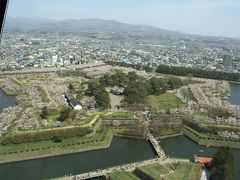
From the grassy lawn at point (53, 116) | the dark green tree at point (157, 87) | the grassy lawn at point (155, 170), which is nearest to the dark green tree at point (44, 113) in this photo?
the grassy lawn at point (53, 116)

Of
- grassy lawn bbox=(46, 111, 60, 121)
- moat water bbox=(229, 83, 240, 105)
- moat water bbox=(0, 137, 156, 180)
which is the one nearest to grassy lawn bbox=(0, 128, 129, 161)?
moat water bbox=(0, 137, 156, 180)

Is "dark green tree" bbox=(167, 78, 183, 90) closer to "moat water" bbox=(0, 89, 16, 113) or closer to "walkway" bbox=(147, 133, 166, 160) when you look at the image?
"walkway" bbox=(147, 133, 166, 160)

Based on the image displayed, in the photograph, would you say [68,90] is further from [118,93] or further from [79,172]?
[79,172]

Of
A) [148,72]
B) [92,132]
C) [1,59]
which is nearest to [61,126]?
[92,132]

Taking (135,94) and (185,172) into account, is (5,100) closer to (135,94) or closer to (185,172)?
(135,94)

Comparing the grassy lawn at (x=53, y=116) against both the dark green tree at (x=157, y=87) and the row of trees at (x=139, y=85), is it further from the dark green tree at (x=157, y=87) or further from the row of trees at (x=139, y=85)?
the dark green tree at (x=157, y=87)
